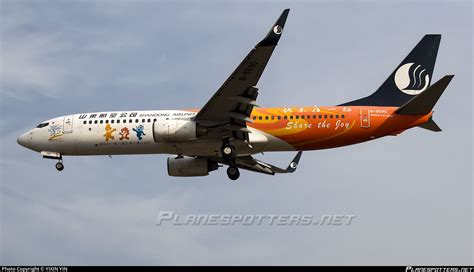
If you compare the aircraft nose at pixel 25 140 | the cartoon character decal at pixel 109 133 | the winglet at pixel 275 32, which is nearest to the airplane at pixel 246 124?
the cartoon character decal at pixel 109 133

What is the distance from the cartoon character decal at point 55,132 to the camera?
47134mm

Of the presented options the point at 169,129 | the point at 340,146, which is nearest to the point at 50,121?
the point at 169,129

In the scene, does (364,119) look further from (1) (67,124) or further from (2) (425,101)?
(1) (67,124)

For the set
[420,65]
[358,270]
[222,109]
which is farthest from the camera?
[420,65]

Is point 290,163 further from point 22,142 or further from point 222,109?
point 22,142

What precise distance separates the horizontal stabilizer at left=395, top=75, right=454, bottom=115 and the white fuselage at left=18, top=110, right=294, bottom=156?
623 cm

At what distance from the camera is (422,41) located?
47.1 meters

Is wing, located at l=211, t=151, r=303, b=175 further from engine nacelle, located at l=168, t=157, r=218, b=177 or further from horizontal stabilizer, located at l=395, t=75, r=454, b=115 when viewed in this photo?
horizontal stabilizer, located at l=395, t=75, r=454, b=115

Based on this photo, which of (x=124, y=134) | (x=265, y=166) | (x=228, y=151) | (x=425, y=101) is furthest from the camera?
(x=265, y=166)

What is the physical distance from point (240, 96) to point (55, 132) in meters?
11.6

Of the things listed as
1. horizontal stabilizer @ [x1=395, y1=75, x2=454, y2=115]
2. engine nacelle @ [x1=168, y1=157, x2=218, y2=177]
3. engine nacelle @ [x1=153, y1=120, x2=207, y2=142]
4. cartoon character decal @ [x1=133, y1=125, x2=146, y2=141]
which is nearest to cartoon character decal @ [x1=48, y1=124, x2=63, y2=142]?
cartoon character decal @ [x1=133, y1=125, x2=146, y2=141]

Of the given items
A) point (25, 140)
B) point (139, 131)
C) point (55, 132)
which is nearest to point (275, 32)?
point (139, 131)

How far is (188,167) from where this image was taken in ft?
159

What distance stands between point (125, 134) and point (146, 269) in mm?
14772
